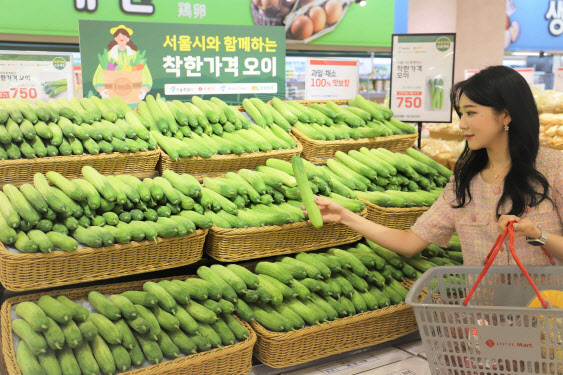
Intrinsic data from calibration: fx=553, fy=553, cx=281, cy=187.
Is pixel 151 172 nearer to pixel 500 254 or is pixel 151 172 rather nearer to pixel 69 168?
pixel 69 168

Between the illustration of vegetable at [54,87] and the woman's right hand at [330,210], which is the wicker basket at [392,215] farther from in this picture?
the illustration of vegetable at [54,87]

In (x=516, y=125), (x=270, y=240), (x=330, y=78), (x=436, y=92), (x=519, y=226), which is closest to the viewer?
(x=519, y=226)

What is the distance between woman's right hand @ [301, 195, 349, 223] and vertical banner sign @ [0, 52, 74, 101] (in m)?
2.79

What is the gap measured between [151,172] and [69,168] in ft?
1.42

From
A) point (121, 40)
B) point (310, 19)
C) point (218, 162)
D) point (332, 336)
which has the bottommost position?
point (332, 336)

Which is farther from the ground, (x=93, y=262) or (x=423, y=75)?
(x=423, y=75)

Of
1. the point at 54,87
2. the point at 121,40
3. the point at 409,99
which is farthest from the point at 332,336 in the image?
Answer: the point at 54,87

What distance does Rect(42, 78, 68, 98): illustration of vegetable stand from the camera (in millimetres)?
4434

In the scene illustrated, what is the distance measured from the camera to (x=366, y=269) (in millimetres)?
2994

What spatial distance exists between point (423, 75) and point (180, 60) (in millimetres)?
1772

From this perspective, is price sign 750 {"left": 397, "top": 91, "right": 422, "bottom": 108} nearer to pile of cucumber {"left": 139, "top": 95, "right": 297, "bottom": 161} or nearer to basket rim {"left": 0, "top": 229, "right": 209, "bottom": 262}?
pile of cucumber {"left": 139, "top": 95, "right": 297, "bottom": 161}

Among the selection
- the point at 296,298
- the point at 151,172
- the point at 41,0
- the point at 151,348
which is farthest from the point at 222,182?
the point at 41,0

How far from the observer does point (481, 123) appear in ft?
7.39

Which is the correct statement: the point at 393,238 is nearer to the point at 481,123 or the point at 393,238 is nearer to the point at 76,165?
the point at 481,123
